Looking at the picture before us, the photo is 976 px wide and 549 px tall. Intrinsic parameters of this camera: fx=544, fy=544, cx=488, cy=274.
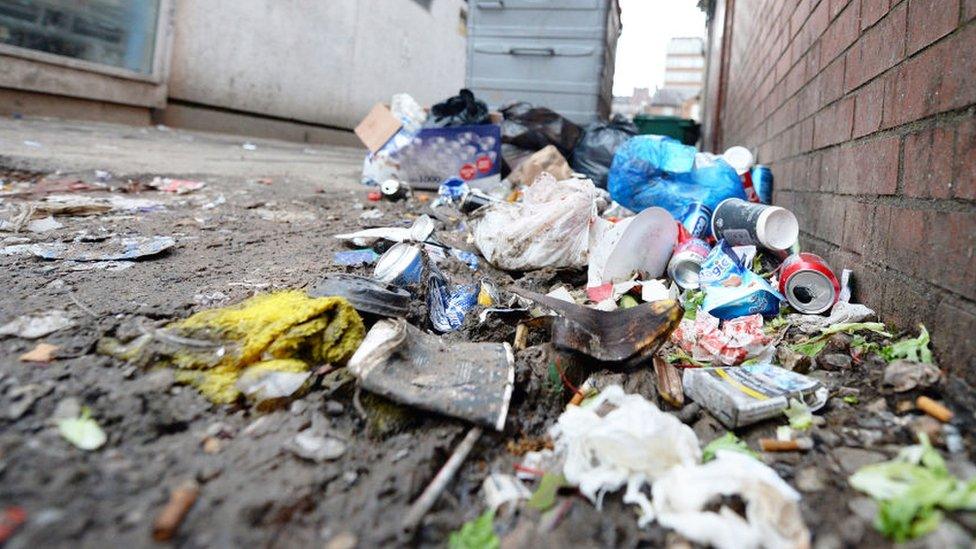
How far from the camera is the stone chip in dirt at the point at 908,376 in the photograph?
3.92 ft

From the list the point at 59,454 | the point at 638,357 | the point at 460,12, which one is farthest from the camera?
the point at 460,12

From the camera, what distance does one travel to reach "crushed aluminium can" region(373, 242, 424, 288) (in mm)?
1938

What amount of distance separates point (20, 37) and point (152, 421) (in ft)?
19.2

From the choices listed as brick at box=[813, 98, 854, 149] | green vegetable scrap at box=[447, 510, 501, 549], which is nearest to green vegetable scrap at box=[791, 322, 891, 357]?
brick at box=[813, 98, 854, 149]

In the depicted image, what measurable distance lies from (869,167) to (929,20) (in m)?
0.47

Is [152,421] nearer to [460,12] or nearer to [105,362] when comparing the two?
[105,362]

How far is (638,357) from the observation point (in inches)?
59.3

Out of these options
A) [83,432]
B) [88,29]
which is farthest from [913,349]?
[88,29]

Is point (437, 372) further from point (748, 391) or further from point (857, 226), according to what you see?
point (857, 226)

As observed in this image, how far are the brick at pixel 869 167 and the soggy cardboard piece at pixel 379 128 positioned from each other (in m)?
3.00

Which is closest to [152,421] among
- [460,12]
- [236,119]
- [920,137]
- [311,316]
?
[311,316]

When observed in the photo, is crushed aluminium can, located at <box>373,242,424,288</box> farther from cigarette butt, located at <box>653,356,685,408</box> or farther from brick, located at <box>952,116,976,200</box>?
brick, located at <box>952,116,976,200</box>

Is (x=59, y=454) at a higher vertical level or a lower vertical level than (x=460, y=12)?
lower

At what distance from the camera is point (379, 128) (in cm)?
421
